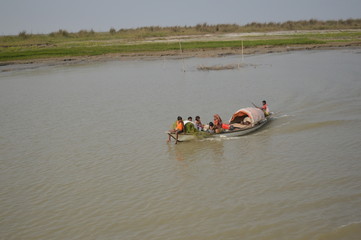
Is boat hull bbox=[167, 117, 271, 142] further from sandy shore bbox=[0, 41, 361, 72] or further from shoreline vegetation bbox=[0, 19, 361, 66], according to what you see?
sandy shore bbox=[0, 41, 361, 72]

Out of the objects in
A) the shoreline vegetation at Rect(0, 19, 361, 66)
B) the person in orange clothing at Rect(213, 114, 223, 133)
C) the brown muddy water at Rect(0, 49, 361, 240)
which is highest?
the shoreline vegetation at Rect(0, 19, 361, 66)

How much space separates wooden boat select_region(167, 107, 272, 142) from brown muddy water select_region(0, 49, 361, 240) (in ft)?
0.96

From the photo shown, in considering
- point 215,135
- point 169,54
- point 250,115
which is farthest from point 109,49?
point 215,135

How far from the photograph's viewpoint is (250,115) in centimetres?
1590

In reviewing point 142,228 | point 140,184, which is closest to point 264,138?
point 140,184

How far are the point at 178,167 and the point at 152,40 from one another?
4750 cm

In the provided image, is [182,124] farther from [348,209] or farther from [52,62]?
[52,62]

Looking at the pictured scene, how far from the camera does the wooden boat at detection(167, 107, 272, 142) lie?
14781mm

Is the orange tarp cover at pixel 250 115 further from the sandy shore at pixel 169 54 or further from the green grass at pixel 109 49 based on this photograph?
the green grass at pixel 109 49

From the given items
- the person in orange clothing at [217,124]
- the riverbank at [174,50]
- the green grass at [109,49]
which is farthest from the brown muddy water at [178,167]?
the green grass at [109,49]

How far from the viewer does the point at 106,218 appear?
9.40 metres

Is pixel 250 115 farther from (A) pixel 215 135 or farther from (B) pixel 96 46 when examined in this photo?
(B) pixel 96 46

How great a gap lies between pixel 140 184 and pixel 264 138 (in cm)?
599

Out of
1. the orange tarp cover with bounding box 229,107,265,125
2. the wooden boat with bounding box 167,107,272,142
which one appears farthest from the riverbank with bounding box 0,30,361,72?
the wooden boat with bounding box 167,107,272,142
